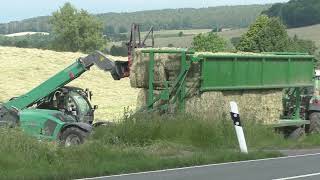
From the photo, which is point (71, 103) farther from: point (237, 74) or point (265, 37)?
point (265, 37)

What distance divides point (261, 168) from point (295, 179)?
177 cm

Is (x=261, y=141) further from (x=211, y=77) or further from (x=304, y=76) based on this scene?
(x=304, y=76)

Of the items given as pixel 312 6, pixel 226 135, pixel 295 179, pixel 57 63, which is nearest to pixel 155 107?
pixel 226 135

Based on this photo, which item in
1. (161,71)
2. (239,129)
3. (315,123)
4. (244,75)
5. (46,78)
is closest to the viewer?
(239,129)

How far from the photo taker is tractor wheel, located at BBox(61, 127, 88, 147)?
57.5ft

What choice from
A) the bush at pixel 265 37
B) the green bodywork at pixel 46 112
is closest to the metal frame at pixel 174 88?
the green bodywork at pixel 46 112

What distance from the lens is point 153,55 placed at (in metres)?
20.2

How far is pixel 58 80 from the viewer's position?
19.9 m

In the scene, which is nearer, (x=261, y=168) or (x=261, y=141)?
(x=261, y=168)

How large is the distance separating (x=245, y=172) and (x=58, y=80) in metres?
8.14

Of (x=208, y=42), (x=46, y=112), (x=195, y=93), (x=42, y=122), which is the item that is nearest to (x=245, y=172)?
(x=195, y=93)

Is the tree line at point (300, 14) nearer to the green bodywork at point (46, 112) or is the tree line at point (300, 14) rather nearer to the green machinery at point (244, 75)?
the green machinery at point (244, 75)

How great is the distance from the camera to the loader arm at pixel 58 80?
19.8 metres

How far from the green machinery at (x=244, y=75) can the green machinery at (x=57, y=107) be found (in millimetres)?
1723
